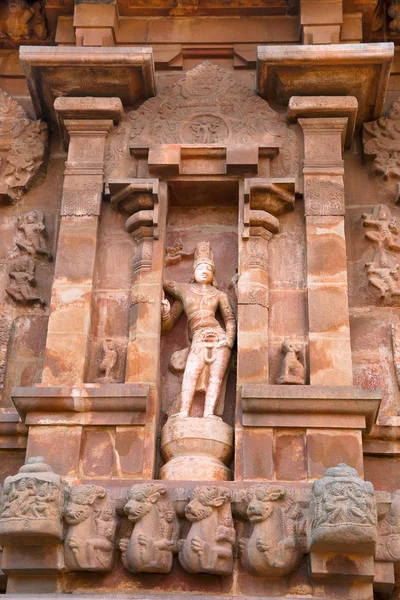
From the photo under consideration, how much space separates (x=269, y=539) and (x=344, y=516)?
0.69m

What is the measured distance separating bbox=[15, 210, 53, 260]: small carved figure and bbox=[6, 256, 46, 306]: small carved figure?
0.14 meters

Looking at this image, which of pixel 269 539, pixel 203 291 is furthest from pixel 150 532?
pixel 203 291

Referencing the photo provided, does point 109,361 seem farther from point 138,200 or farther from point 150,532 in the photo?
point 150,532

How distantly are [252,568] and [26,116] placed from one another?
230 inches

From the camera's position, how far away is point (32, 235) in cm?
1156

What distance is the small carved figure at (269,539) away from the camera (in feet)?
29.2

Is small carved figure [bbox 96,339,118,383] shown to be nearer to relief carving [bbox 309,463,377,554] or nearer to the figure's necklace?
the figure's necklace

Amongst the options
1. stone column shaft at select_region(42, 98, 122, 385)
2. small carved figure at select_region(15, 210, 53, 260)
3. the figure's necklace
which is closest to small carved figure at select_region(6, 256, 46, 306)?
small carved figure at select_region(15, 210, 53, 260)

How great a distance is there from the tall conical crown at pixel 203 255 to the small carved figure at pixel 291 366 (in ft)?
4.11

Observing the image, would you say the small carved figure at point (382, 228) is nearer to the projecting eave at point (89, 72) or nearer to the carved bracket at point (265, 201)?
the carved bracket at point (265, 201)

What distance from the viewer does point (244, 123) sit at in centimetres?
1158

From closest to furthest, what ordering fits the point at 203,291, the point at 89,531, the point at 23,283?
1. the point at 89,531
2. the point at 203,291
3. the point at 23,283

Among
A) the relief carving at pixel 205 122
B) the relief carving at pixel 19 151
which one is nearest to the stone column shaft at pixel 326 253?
the relief carving at pixel 205 122

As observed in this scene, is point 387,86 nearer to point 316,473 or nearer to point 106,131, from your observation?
point 106,131
